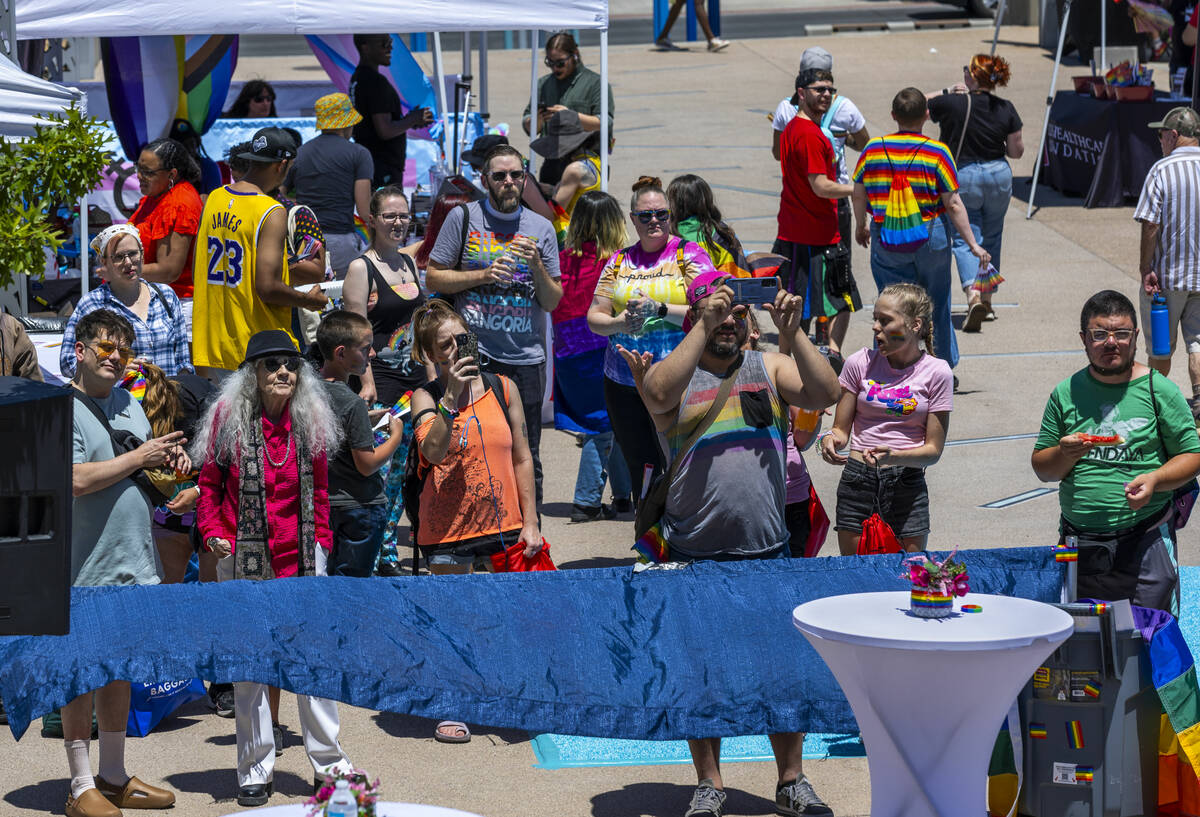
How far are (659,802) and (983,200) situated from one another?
284 inches

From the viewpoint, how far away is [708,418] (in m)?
5.88

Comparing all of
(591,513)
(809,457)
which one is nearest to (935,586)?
(591,513)

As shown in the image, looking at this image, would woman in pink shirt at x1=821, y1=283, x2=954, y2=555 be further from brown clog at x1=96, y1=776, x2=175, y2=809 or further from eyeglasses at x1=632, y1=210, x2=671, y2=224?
brown clog at x1=96, y1=776, x2=175, y2=809

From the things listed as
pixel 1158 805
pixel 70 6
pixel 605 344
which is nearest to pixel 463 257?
pixel 605 344

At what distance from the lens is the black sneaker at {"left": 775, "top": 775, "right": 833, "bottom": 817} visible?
5535 mm

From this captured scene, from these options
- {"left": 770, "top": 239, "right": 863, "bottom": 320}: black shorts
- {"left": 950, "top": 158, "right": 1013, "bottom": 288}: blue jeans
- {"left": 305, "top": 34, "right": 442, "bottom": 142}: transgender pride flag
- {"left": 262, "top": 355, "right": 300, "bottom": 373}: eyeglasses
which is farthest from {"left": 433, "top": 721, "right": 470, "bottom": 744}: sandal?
{"left": 305, "top": 34, "right": 442, "bottom": 142}: transgender pride flag

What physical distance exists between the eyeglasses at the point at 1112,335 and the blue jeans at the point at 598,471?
327 cm

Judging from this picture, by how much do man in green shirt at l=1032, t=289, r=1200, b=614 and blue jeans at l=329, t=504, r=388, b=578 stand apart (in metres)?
2.60

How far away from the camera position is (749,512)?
19.3 feet

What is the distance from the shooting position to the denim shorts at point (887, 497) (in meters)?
6.59

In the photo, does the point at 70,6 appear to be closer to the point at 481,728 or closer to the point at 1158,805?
the point at 481,728

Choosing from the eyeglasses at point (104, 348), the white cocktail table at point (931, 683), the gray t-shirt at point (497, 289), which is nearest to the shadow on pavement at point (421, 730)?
the eyeglasses at point (104, 348)

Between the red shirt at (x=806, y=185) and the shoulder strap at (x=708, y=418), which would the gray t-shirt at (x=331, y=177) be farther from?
the shoulder strap at (x=708, y=418)

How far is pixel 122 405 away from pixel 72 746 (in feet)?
4.39
